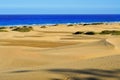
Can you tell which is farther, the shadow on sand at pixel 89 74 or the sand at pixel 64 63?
the sand at pixel 64 63

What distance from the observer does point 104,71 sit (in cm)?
950

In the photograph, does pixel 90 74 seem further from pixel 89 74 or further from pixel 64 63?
pixel 64 63

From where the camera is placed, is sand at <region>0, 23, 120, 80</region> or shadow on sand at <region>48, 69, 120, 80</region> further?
sand at <region>0, 23, 120, 80</region>

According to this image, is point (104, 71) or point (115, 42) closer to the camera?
point (104, 71)

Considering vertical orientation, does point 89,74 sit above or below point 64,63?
above

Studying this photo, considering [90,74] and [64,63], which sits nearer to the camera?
[90,74]

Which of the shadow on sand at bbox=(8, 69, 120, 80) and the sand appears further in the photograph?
the sand

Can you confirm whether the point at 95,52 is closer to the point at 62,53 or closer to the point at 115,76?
the point at 62,53

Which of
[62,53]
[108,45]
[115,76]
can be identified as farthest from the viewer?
[108,45]

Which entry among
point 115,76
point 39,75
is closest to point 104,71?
point 115,76

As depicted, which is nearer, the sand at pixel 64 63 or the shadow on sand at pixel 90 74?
the shadow on sand at pixel 90 74

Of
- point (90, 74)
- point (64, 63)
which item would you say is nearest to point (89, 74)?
→ point (90, 74)

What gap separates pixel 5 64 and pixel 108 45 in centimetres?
680

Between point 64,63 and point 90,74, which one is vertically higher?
point 90,74
